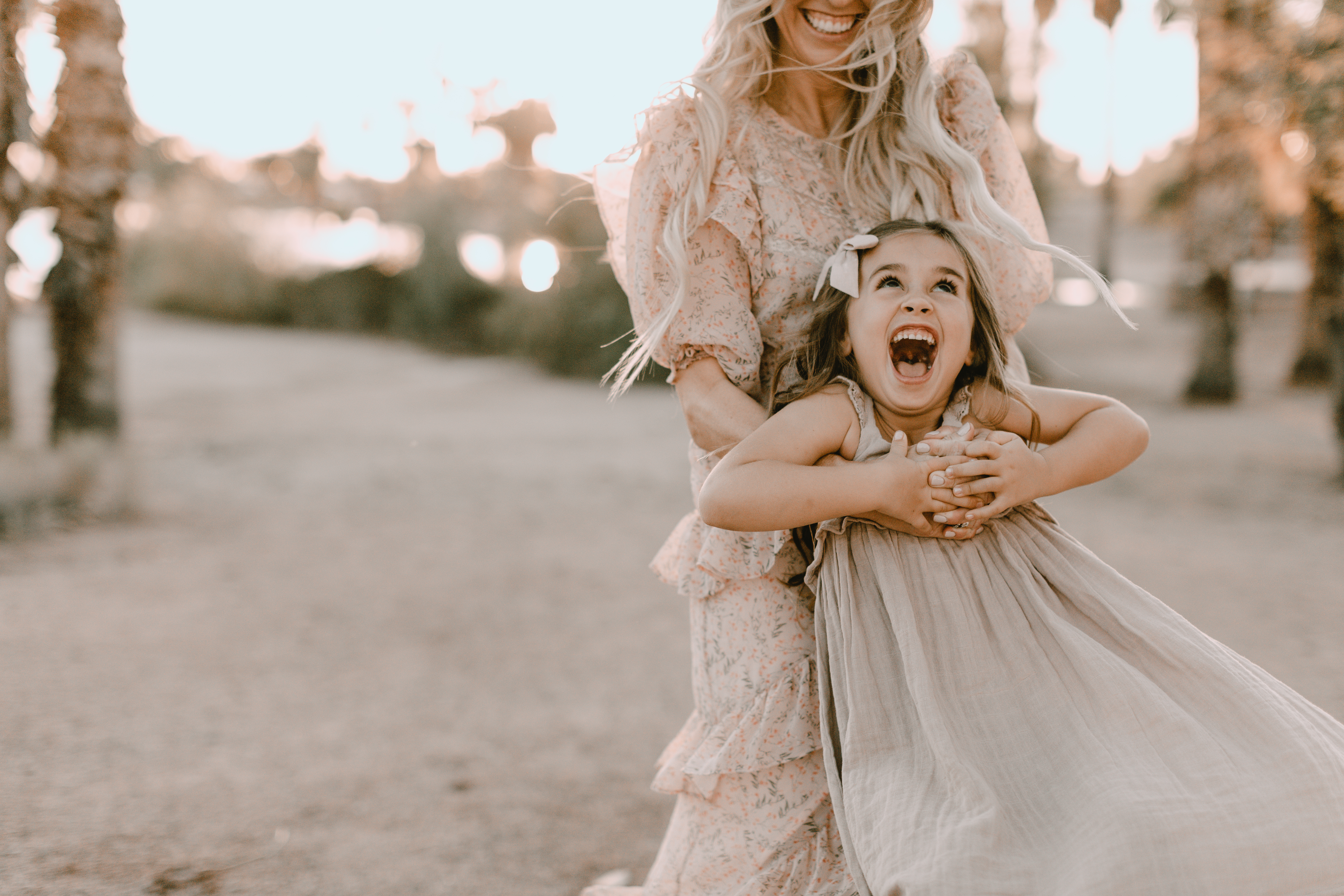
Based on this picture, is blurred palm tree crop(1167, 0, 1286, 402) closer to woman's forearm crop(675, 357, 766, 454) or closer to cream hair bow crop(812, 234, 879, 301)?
cream hair bow crop(812, 234, 879, 301)

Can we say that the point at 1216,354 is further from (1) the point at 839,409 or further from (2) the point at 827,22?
(1) the point at 839,409

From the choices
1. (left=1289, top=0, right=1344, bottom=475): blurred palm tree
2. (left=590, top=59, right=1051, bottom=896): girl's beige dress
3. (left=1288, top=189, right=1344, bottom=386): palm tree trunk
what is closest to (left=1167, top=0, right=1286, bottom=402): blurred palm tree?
(left=1288, top=189, right=1344, bottom=386): palm tree trunk

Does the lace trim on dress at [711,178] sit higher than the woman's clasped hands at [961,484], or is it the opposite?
the lace trim on dress at [711,178]

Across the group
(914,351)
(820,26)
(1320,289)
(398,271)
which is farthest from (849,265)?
(398,271)

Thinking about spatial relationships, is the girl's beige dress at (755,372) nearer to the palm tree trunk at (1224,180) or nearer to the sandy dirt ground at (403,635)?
the sandy dirt ground at (403,635)

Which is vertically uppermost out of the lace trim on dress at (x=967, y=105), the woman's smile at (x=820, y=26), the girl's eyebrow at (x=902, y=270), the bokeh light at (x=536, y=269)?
the bokeh light at (x=536, y=269)

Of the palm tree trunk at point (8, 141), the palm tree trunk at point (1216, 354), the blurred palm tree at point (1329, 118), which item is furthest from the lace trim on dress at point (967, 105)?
the palm tree trunk at point (1216, 354)

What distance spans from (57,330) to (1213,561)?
883 centimetres

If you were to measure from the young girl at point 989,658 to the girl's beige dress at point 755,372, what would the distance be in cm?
16

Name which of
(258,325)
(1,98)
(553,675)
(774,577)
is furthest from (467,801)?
(258,325)

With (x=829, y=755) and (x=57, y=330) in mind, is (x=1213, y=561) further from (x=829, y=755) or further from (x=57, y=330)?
(x=57, y=330)

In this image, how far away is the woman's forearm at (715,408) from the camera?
1.98 metres

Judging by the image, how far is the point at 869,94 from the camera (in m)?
2.19

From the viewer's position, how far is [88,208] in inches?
302
